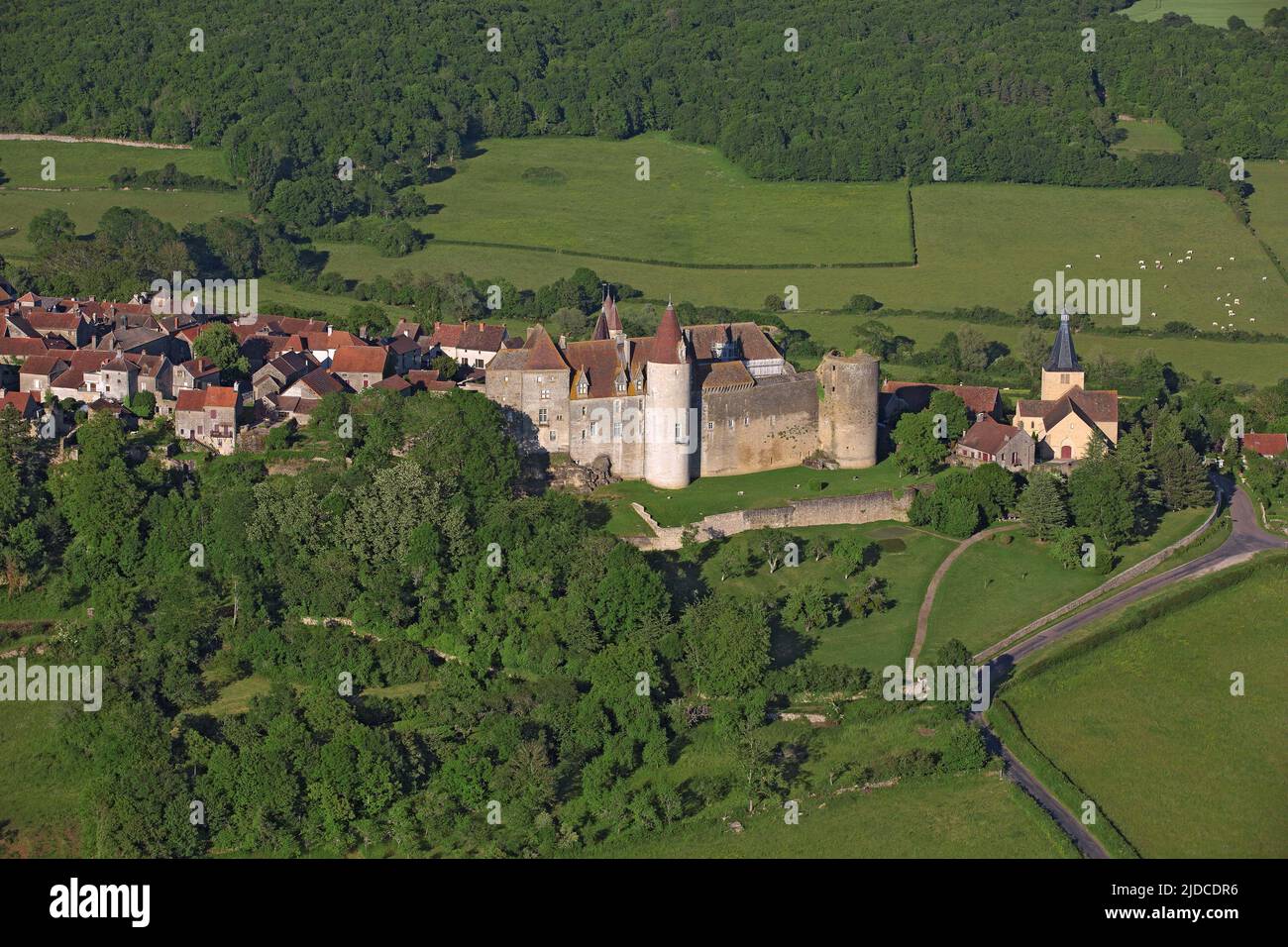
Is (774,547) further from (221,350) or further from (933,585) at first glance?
(221,350)

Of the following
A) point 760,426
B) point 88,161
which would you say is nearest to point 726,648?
point 760,426

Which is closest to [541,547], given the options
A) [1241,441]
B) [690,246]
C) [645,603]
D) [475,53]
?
[645,603]

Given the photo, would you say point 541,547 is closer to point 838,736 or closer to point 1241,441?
point 838,736

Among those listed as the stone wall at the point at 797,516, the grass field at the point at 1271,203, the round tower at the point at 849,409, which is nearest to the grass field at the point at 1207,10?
the grass field at the point at 1271,203

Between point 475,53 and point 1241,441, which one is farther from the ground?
point 475,53

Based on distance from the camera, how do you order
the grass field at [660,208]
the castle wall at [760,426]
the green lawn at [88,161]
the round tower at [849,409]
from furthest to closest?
the green lawn at [88,161]
the grass field at [660,208]
the round tower at [849,409]
the castle wall at [760,426]

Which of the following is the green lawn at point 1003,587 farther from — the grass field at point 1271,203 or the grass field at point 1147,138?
the grass field at point 1147,138
